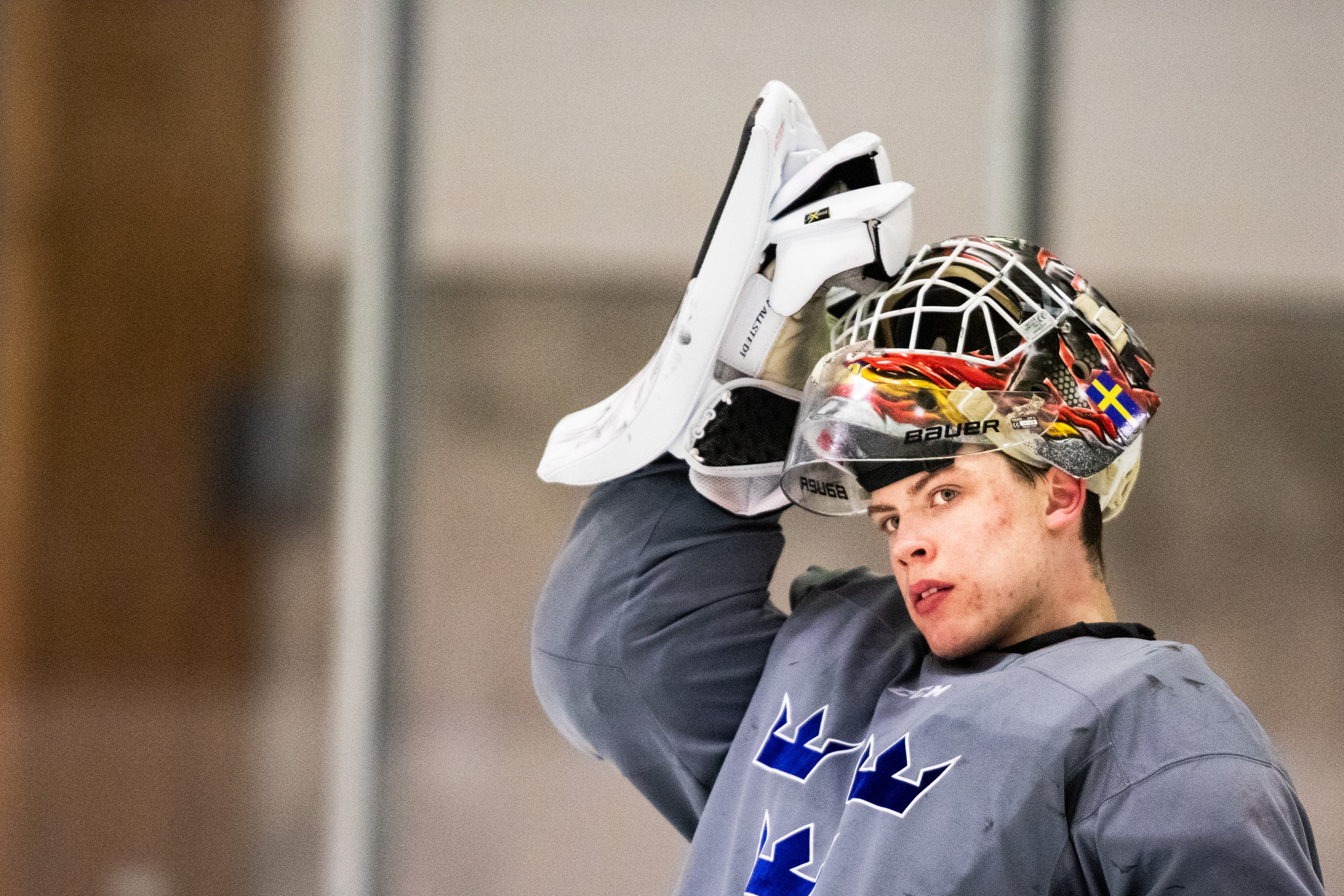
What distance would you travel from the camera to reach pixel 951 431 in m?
0.64

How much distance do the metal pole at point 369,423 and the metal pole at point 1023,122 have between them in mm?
914

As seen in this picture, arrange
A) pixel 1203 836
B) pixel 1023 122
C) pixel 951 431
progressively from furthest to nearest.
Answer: pixel 1023 122 → pixel 951 431 → pixel 1203 836

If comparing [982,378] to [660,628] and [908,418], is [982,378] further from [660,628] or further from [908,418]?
[660,628]

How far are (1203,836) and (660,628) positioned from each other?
35 centimetres

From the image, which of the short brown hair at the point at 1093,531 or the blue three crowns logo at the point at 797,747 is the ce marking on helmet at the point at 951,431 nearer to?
the short brown hair at the point at 1093,531

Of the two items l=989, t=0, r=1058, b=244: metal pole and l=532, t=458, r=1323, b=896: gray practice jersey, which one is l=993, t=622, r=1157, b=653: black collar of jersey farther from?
l=989, t=0, r=1058, b=244: metal pole

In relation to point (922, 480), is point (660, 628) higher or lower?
lower

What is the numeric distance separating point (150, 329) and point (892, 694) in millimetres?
1709

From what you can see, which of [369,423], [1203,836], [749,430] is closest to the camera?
[1203,836]

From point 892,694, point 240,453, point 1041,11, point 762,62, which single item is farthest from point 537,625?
point 240,453

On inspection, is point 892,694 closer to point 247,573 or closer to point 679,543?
point 679,543

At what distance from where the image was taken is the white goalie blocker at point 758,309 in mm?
703

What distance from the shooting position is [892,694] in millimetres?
700

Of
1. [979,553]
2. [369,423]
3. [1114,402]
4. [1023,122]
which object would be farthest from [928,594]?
[369,423]
